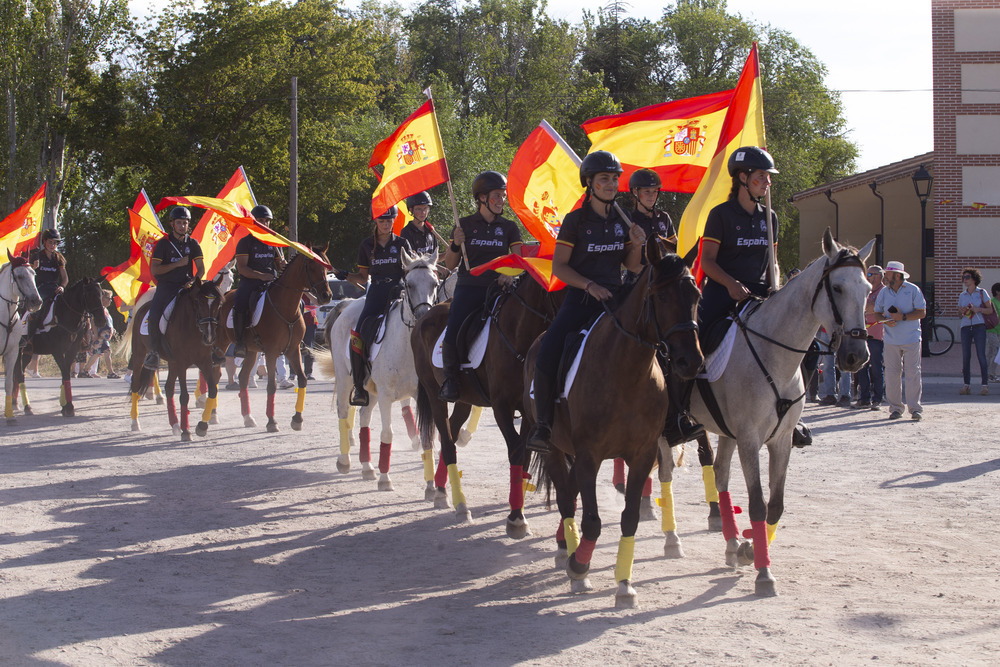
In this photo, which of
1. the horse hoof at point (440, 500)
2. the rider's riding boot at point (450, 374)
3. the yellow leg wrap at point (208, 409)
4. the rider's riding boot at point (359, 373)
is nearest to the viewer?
the rider's riding boot at point (450, 374)

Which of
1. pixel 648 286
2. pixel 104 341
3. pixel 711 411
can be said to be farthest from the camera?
pixel 104 341

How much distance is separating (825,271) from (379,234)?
5.71 metres

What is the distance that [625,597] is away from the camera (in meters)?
6.15

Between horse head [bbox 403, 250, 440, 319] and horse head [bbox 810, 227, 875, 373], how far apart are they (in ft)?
14.8

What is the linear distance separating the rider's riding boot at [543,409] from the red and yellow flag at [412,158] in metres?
5.26

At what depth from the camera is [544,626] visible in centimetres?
577

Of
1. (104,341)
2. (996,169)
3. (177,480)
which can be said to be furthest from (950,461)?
(996,169)

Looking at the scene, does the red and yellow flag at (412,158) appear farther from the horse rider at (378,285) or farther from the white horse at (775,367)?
the white horse at (775,367)

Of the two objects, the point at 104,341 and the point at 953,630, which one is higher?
the point at 104,341

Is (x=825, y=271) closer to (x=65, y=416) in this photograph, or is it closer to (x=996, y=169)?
(x=65, y=416)

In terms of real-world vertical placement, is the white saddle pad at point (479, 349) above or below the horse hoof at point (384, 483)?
above

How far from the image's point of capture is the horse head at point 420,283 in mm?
10250

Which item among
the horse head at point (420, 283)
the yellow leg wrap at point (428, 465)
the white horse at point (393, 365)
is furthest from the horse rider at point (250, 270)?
the yellow leg wrap at point (428, 465)

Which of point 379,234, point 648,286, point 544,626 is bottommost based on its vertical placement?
point 544,626
